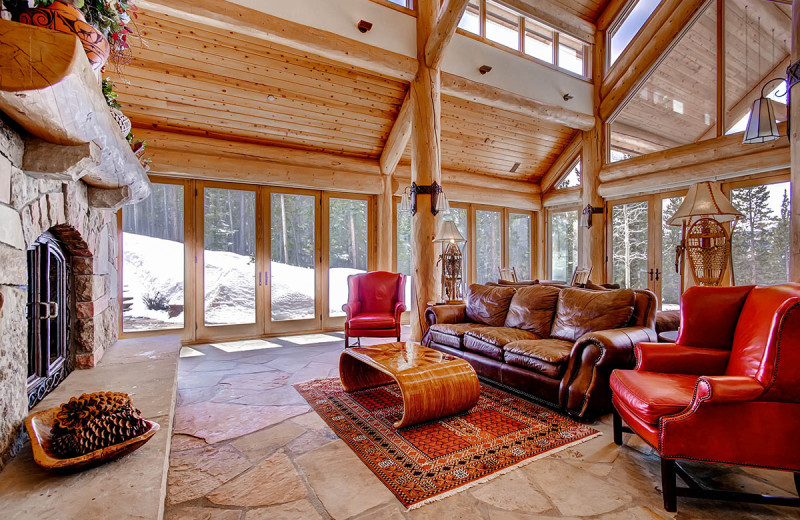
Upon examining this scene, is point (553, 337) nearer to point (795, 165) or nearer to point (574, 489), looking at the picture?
point (574, 489)

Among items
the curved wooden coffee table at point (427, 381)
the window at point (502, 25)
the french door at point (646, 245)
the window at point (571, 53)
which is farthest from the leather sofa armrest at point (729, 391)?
the window at point (571, 53)

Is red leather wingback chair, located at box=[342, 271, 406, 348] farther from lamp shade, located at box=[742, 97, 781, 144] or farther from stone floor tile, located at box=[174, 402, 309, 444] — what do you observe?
lamp shade, located at box=[742, 97, 781, 144]

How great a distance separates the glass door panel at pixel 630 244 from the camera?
6.59m

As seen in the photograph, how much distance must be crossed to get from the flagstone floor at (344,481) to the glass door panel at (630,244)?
4.81 m

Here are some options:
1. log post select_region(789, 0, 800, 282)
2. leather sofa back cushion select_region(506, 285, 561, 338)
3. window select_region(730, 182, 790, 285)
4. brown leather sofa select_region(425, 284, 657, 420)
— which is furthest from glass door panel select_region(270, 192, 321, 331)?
window select_region(730, 182, 790, 285)

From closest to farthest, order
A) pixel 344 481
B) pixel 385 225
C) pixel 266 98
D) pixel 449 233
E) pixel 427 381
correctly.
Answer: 1. pixel 344 481
2. pixel 427 381
3. pixel 449 233
4. pixel 266 98
5. pixel 385 225

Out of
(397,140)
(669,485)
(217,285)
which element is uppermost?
(397,140)

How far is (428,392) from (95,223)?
9.26ft

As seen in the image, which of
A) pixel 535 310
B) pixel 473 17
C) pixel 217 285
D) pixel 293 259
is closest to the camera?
pixel 535 310

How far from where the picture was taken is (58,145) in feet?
5.44

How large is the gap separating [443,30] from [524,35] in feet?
8.38

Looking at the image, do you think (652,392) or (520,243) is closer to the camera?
(652,392)

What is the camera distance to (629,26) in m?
6.50

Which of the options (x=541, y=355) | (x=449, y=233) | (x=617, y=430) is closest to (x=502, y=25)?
(x=449, y=233)
